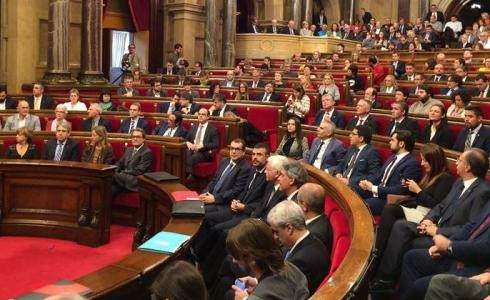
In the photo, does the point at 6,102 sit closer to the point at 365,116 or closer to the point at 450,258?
the point at 365,116

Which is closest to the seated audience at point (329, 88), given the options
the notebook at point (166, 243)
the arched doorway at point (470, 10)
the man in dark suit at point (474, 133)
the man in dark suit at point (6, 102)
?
the man in dark suit at point (474, 133)

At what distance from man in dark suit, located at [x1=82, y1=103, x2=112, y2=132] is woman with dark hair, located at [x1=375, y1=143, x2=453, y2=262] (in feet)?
14.2

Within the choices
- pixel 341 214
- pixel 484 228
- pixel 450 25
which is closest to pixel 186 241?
pixel 341 214

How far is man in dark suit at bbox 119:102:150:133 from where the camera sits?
7111 millimetres

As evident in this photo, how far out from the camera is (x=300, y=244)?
8.43ft

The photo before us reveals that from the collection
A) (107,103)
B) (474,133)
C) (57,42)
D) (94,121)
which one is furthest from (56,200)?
(57,42)

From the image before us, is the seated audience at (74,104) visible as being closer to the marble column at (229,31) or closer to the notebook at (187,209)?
the notebook at (187,209)

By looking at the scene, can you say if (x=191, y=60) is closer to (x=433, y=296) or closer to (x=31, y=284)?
(x=31, y=284)

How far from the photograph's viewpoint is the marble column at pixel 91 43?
33.9ft

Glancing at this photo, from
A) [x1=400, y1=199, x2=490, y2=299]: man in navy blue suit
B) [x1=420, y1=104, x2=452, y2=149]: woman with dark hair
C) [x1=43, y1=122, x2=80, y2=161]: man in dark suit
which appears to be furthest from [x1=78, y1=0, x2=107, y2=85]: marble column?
[x1=400, y1=199, x2=490, y2=299]: man in navy blue suit

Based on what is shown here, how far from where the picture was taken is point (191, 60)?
1399 cm

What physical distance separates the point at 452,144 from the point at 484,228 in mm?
2506

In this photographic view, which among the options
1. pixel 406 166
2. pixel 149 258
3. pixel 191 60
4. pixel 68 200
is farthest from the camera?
pixel 191 60

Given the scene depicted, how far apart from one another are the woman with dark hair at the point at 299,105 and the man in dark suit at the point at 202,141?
1591mm
